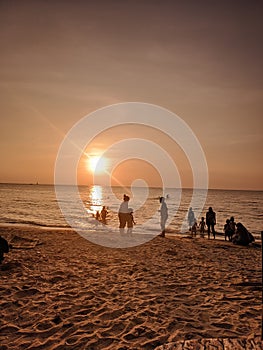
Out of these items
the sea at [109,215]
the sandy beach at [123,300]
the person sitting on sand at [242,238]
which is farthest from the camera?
the sea at [109,215]

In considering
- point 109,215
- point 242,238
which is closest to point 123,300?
point 242,238

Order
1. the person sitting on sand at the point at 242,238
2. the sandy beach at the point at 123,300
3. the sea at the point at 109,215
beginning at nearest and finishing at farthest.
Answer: the sandy beach at the point at 123,300, the person sitting on sand at the point at 242,238, the sea at the point at 109,215

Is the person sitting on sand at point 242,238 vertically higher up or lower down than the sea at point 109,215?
higher up

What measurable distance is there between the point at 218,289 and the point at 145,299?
7.57 ft

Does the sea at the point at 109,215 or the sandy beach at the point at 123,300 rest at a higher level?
the sandy beach at the point at 123,300

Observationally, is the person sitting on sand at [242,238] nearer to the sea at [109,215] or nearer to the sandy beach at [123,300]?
the sandy beach at [123,300]

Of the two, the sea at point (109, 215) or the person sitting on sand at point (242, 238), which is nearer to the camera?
the person sitting on sand at point (242, 238)

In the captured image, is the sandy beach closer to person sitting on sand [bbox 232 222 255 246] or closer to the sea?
person sitting on sand [bbox 232 222 255 246]

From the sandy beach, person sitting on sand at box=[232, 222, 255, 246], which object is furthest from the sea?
the sandy beach

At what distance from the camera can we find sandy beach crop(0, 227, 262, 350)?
5.06m

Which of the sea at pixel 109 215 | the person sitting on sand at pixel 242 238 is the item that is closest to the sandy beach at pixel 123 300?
the person sitting on sand at pixel 242 238

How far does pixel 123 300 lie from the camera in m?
6.79

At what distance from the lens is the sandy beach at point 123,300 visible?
506 cm

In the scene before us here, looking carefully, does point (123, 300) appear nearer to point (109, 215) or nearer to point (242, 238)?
point (242, 238)
